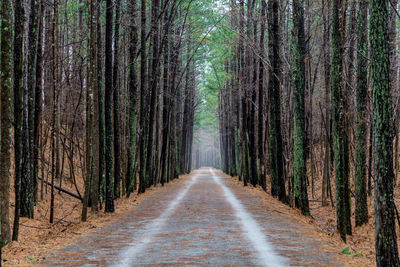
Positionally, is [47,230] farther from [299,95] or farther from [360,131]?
[360,131]

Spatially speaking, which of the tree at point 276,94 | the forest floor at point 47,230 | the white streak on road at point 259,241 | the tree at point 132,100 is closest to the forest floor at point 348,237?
the white streak on road at point 259,241

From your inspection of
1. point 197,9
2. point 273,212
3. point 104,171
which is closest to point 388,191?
point 273,212

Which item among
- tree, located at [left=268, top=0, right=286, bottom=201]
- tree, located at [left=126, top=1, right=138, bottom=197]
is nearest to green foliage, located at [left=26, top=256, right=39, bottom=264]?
tree, located at [left=126, top=1, right=138, bottom=197]

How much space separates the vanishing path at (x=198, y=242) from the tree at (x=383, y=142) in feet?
3.57

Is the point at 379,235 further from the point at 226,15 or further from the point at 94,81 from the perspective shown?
the point at 226,15

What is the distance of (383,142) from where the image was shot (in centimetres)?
686

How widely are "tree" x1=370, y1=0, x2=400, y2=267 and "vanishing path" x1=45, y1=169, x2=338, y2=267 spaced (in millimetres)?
1090

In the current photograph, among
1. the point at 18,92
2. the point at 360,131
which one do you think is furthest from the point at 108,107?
the point at 360,131

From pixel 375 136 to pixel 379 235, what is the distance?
1706mm

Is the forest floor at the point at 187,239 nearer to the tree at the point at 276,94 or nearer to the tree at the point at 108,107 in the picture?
the tree at the point at 108,107

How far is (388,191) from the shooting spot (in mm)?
6891

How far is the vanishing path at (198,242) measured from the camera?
755 centimetres

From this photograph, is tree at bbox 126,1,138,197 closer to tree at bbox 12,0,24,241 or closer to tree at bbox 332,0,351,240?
tree at bbox 12,0,24,241

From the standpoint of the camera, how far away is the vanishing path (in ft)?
24.8
